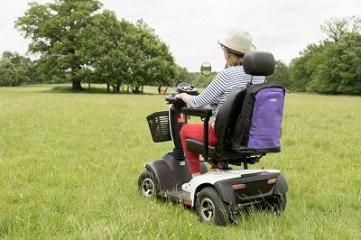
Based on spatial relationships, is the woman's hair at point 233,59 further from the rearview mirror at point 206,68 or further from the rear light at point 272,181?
the rear light at point 272,181

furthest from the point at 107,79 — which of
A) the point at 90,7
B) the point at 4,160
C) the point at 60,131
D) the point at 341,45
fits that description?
the point at 4,160

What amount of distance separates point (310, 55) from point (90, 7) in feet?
145

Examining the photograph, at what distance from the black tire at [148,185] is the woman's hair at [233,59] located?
1764mm

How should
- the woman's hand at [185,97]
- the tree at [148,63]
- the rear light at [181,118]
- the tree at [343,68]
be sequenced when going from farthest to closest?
the tree at [343,68], the tree at [148,63], the rear light at [181,118], the woman's hand at [185,97]

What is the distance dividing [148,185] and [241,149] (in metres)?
1.84

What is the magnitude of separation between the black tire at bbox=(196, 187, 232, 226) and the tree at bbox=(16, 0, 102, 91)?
5379 cm

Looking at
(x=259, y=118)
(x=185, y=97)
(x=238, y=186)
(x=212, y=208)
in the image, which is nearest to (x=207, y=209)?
(x=212, y=208)

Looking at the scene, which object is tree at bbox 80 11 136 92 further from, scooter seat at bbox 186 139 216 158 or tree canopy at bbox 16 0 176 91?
scooter seat at bbox 186 139 216 158

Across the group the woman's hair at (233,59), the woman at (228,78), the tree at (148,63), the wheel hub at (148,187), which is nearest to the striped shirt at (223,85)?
the woman at (228,78)

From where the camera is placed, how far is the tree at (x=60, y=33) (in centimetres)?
5941

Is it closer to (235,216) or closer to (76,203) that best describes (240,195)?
(235,216)

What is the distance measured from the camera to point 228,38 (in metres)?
5.13

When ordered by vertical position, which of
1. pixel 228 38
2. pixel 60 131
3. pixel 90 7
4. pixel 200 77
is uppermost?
pixel 90 7

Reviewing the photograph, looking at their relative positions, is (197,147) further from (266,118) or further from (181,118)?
(266,118)
